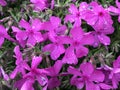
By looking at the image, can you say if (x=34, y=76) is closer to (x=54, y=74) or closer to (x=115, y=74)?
(x=54, y=74)

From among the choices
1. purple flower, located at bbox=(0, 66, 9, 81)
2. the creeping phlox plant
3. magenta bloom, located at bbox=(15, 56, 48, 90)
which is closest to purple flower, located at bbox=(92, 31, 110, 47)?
the creeping phlox plant

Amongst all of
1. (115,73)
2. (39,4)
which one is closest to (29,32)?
(39,4)

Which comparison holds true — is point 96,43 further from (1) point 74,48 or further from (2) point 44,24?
(2) point 44,24

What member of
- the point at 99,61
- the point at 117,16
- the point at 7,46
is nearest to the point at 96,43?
the point at 99,61

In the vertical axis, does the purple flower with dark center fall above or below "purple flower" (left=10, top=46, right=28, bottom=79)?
below

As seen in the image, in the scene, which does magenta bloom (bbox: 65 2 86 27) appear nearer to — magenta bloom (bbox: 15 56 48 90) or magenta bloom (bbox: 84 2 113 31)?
magenta bloom (bbox: 84 2 113 31)

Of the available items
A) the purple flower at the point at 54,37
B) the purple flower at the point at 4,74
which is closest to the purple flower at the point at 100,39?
the purple flower at the point at 54,37
